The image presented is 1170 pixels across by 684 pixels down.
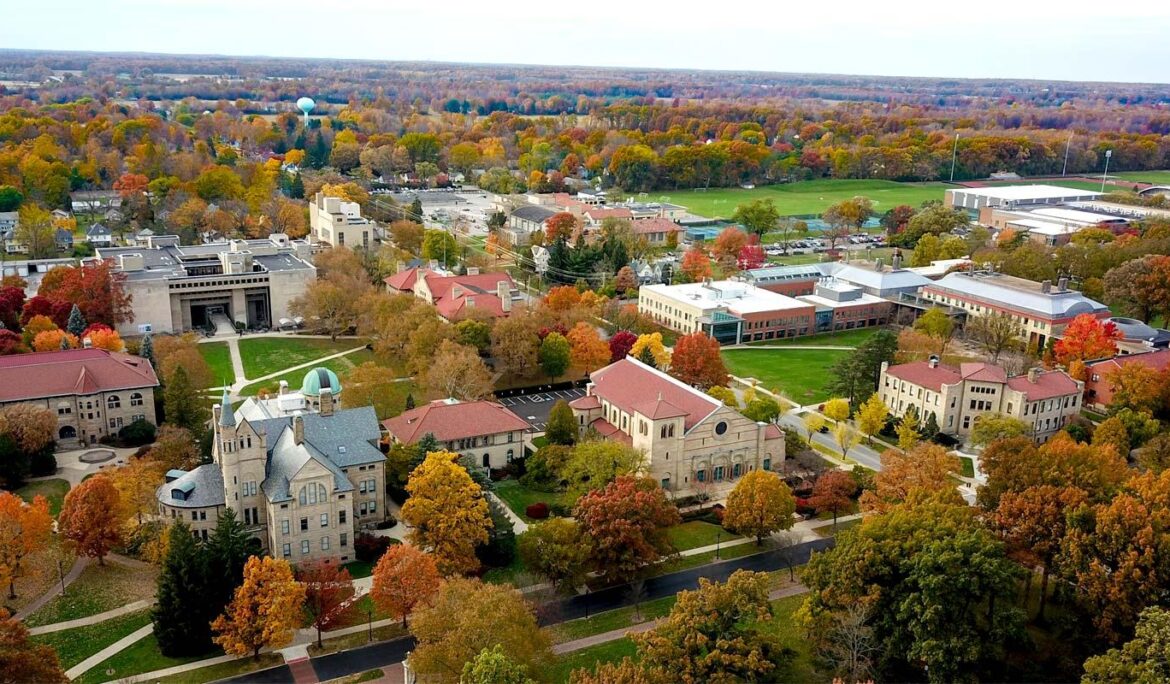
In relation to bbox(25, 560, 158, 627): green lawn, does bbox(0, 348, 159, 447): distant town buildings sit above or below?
above

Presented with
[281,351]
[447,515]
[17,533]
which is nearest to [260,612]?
[447,515]

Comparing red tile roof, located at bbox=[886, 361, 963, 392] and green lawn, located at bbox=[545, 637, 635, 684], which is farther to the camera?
red tile roof, located at bbox=[886, 361, 963, 392]

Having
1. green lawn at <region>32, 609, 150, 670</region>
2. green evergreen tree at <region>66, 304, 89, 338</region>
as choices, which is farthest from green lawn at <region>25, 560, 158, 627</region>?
green evergreen tree at <region>66, 304, 89, 338</region>

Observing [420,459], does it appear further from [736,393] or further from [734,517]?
[736,393]

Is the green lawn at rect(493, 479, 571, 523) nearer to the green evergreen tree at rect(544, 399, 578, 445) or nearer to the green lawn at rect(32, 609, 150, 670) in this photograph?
the green evergreen tree at rect(544, 399, 578, 445)

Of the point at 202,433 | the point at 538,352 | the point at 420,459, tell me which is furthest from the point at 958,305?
the point at 202,433

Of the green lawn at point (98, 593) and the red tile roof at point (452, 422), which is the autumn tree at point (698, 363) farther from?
the green lawn at point (98, 593)

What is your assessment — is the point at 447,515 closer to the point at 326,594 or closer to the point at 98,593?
the point at 326,594

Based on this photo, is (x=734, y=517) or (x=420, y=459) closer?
(x=734, y=517)
